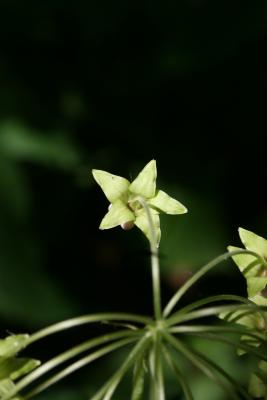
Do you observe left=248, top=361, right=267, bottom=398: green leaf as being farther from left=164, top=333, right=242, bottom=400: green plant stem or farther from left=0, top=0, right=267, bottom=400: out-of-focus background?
left=0, top=0, right=267, bottom=400: out-of-focus background

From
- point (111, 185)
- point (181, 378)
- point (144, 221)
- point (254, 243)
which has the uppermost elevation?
point (111, 185)

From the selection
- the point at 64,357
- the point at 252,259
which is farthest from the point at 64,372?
the point at 252,259

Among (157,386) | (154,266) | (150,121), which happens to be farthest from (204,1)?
(157,386)

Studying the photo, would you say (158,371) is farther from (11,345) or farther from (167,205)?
(167,205)

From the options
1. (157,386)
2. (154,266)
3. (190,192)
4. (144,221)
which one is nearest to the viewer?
(157,386)

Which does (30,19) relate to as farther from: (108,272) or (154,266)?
(154,266)

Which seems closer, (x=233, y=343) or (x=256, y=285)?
(x=233, y=343)

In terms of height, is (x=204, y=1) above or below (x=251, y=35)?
above
